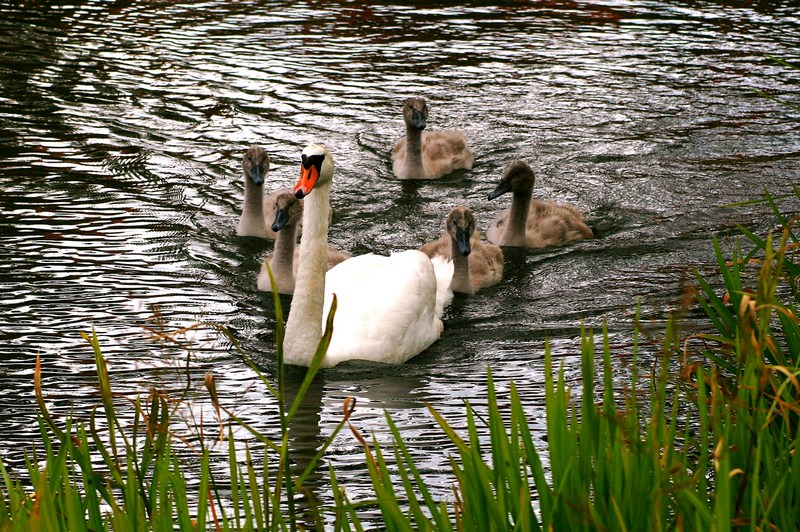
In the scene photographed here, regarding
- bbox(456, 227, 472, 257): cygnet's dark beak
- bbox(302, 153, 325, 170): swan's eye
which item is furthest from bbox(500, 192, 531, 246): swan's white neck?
bbox(302, 153, 325, 170): swan's eye

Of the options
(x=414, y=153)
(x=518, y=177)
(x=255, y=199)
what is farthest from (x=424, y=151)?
(x=255, y=199)

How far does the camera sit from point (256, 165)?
980 centimetres

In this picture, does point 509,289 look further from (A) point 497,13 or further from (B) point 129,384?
(A) point 497,13

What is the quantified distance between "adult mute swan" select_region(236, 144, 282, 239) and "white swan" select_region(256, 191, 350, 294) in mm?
713

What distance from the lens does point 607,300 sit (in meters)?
8.43

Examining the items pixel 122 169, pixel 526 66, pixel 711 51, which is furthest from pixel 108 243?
pixel 711 51

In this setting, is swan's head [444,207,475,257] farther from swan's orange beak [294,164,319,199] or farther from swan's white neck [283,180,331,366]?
swan's orange beak [294,164,319,199]

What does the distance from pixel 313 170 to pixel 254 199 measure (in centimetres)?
259

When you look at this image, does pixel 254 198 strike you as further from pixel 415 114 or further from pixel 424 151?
pixel 424 151

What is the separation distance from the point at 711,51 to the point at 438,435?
1018 centimetres

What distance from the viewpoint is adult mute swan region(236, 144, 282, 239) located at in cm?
981

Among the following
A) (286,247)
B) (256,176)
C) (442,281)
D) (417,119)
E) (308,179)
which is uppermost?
(308,179)

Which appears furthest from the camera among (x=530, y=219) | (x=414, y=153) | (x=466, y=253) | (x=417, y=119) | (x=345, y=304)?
(x=414, y=153)

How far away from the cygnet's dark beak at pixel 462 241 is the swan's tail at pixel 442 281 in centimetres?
31
